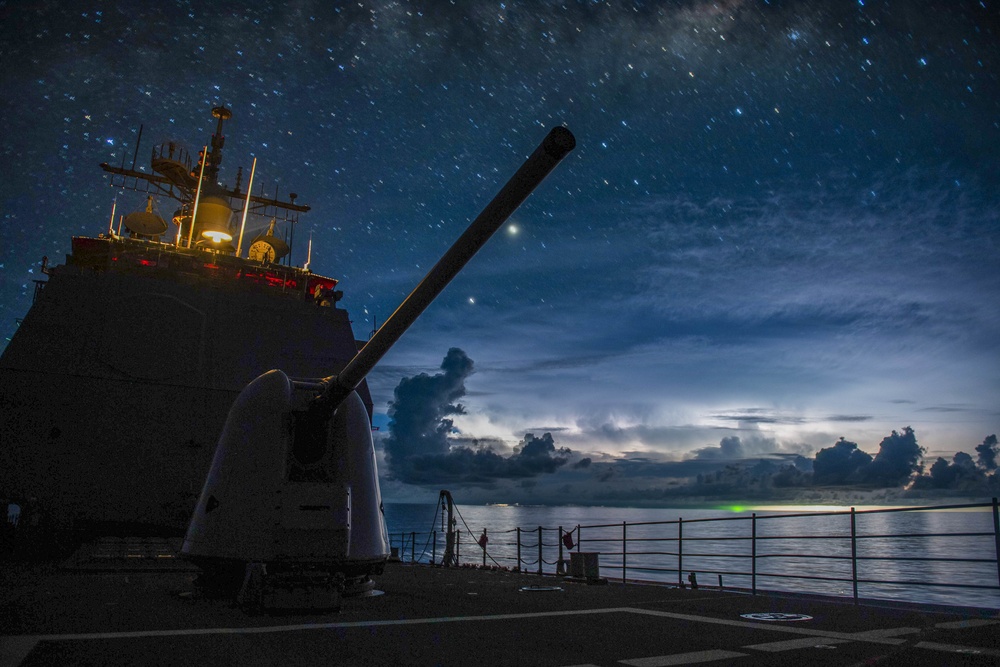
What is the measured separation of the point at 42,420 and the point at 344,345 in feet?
A: 19.3

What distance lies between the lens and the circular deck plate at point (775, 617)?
5.27 meters

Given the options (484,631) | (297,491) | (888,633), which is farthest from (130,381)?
(888,633)

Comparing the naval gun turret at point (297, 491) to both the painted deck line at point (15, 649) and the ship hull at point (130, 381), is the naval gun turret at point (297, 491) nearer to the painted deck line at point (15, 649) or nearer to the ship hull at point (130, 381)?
the painted deck line at point (15, 649)

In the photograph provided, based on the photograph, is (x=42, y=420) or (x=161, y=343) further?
(x=161, y=343)

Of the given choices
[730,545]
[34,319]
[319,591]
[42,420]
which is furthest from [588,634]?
[730,545]

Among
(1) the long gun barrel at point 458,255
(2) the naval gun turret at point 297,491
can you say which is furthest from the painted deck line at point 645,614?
(1) the long gun barrel at point 458,255

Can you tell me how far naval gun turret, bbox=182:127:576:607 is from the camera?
523cm

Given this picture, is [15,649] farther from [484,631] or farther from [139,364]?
[139,364]

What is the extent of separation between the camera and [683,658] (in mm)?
3629

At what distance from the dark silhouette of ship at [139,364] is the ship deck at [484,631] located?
500 cm

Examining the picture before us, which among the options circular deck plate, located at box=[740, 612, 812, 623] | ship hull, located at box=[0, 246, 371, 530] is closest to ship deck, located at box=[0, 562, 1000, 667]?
circular deck plate, located at box=[740, 612, 812, 623]

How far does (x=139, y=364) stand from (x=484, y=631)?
10.9 metres

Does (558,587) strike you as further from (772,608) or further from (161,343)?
(161,343)

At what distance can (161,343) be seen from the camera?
43.2 ft
